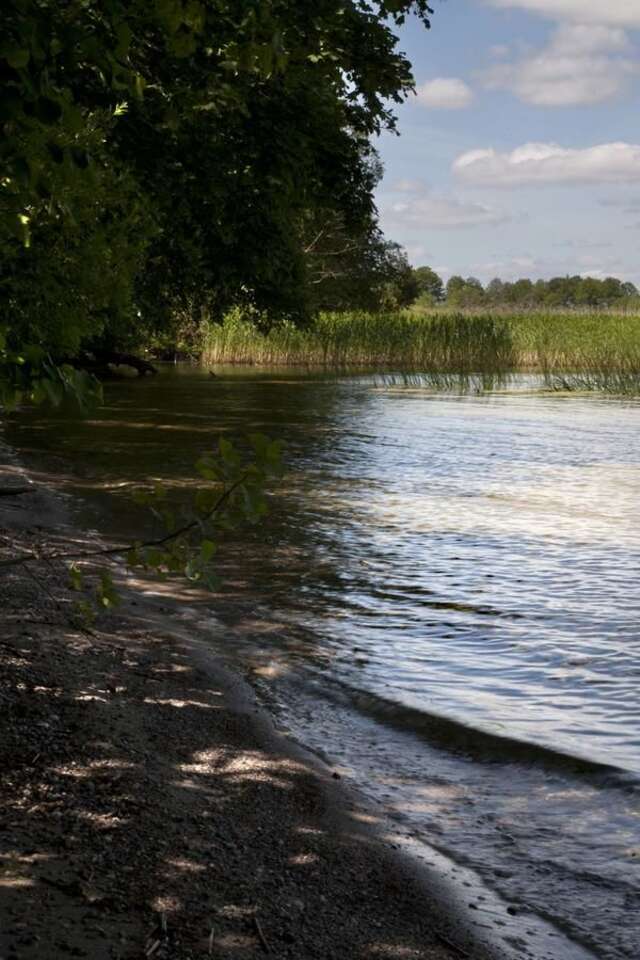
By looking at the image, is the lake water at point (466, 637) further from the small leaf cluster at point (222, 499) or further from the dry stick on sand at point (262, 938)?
the small leaf cluster at point (222, 499)

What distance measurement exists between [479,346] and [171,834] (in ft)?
134

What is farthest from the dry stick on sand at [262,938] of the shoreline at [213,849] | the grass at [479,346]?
the grass at [479,346]

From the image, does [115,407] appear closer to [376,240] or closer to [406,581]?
[406,581]

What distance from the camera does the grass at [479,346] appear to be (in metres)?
41.1

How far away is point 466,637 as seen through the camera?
26.3 feet

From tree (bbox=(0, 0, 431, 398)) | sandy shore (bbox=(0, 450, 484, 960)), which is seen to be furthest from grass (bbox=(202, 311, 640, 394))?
sandy shore (bbox=(0, 450, 484, 960))

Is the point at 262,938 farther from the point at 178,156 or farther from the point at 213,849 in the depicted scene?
the point at 178,156

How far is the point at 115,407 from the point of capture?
28.8 m

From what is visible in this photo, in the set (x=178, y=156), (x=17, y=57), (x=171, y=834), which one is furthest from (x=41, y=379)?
(x=178, y=156)

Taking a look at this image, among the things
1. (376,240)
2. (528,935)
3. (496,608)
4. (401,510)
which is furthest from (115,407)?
(376,240)

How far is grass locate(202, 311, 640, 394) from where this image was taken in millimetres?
41094

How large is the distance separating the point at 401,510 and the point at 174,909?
10.3 m

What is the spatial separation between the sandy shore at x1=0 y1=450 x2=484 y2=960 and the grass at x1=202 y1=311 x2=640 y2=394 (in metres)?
32.7

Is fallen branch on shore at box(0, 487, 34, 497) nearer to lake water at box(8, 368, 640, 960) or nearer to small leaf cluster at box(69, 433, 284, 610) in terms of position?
lake water at box(8, 368, 640, 960)
